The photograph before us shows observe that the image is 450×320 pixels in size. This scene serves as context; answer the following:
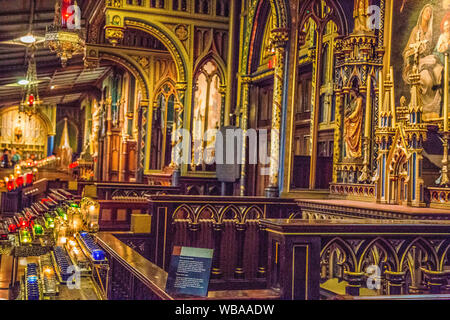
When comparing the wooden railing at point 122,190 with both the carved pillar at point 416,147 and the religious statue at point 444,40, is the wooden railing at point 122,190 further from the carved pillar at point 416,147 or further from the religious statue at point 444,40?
the religious statue at point 444,40

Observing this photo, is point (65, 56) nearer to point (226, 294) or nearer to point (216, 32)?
point (216, 32)

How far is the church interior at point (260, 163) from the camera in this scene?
4.05 meters

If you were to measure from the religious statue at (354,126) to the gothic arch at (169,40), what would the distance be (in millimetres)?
5921

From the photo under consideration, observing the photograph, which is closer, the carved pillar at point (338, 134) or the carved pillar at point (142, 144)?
the carved pillar at point (338, 134)

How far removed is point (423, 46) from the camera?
24.6 ft

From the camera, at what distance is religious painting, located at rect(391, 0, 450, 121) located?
7.18 m

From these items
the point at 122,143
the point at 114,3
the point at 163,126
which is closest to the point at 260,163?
the point at 114,3

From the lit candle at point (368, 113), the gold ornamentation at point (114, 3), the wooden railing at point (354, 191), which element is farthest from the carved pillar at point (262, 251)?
the gold ornamentation at point (114, 3)

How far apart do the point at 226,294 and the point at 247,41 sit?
958 centimetres

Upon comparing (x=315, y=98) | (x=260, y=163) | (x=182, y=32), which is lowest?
(x=260, y=163)

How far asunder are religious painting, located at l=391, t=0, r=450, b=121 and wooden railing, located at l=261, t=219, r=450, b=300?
3.19m

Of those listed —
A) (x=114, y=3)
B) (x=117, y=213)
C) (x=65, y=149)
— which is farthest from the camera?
(x=65, y=149)

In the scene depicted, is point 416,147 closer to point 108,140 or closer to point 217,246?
point 217,246

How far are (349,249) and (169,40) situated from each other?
10.3 m
